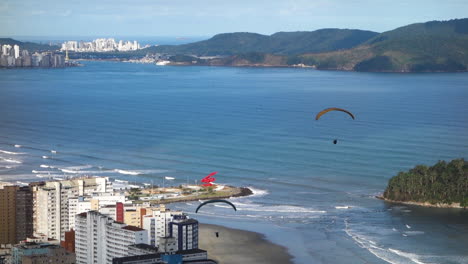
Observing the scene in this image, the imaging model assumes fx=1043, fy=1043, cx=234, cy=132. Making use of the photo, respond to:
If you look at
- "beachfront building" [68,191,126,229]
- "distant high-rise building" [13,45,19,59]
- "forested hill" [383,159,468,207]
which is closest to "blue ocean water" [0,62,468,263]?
"forested hill" [383,159,468,207]

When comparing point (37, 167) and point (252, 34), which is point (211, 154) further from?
point (252, 34)

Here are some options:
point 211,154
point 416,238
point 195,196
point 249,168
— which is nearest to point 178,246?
point 416,238

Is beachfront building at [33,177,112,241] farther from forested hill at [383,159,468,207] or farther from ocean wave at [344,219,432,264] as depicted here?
forested hill at [383,159,468,207]

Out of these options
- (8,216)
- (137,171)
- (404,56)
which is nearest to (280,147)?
(137,171)

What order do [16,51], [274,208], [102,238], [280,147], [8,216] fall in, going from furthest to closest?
[16,51] < [280,147] < [274,208] < [8,216] < [102,238]

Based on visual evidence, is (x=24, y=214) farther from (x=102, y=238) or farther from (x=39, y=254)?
(x=39, y=254)

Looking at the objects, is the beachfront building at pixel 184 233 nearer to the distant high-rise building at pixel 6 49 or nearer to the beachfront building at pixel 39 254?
the beachfront building at pixel 39 254

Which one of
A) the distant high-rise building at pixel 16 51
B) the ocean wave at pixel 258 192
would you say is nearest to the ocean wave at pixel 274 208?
the ocean wave at pixel 258 192

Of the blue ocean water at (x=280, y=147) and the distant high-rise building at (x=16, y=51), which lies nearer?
the blue ocean water at (x=280, y=147)
